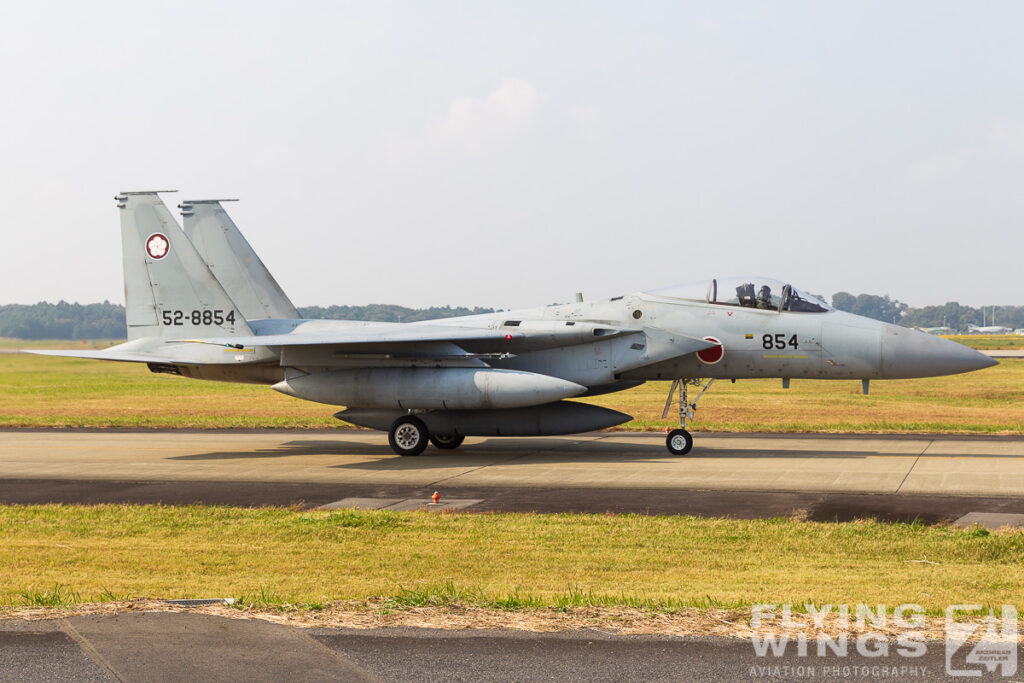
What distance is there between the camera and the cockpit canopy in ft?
61.1

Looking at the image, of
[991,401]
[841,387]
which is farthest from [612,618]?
[841,387]

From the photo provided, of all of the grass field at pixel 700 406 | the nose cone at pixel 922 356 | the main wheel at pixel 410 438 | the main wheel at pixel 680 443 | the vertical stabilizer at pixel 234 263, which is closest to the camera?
the nose cone at pixel 922 356

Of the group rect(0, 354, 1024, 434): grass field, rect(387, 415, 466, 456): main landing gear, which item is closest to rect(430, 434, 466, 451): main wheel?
rect(387, 415, 466, 456): main landing gear

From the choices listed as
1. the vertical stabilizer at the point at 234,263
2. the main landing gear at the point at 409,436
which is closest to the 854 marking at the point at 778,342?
the main landing gear at the point at 409,436

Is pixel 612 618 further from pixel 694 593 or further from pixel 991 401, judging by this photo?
pixel 991 401

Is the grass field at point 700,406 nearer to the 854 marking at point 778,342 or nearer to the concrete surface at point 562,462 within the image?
the concrete surface at point 562,462

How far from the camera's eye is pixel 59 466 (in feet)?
57.8

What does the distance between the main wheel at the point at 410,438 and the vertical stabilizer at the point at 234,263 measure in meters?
4.25

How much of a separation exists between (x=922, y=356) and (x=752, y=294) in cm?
314

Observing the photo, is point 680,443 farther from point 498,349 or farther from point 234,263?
point 234,263

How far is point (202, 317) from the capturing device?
2075 centimetres

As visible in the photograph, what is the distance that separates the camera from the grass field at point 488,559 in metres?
7.83

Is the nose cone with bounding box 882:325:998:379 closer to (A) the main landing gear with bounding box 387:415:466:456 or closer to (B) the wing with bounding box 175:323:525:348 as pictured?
Answer: (B) the wing with bounding box 175:323:525:348

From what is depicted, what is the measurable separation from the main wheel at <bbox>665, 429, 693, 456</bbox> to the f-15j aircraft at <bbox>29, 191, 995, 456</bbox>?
0.09 feet
